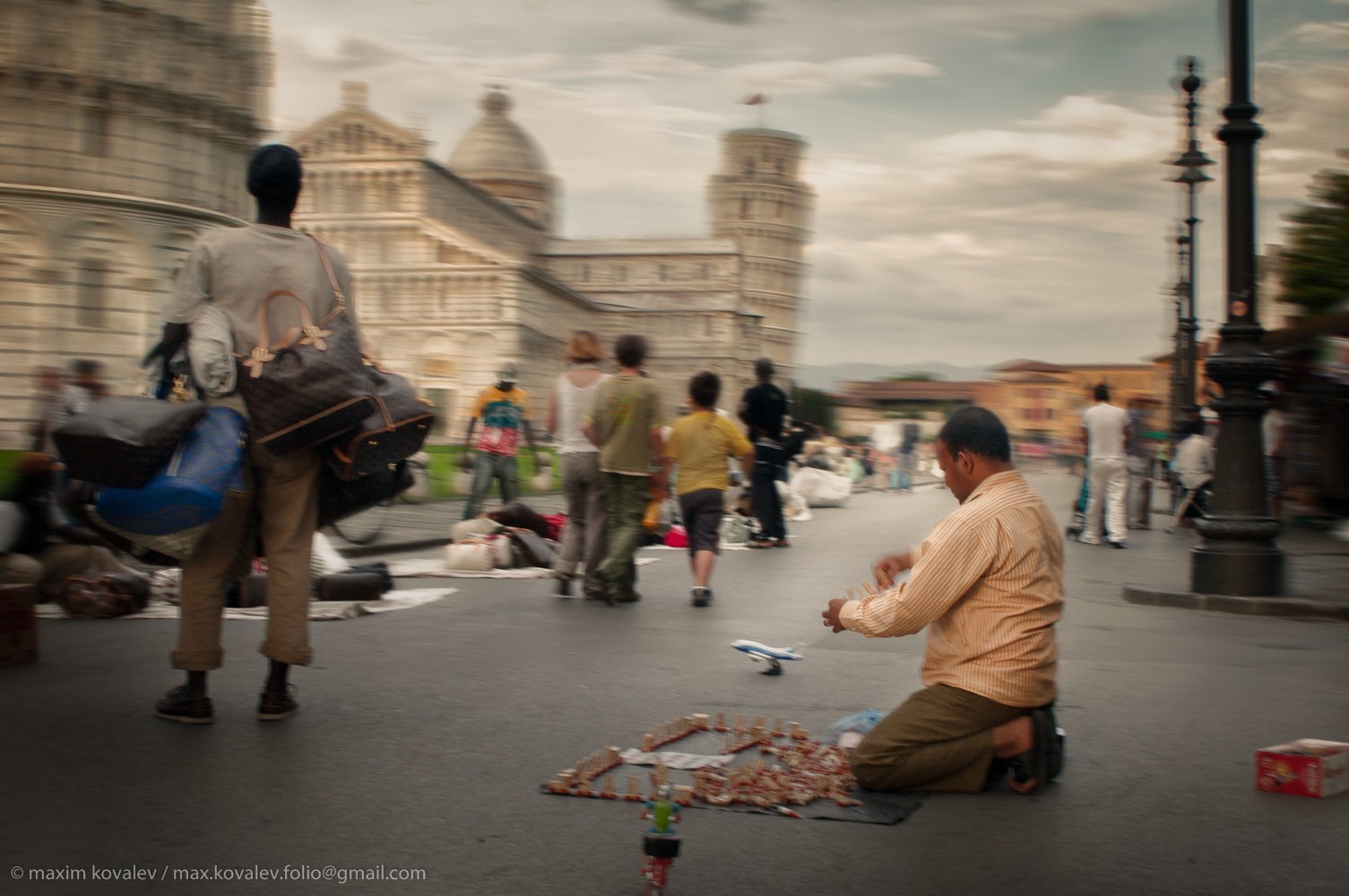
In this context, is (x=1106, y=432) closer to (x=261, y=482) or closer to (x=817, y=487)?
(x=817, y=487)

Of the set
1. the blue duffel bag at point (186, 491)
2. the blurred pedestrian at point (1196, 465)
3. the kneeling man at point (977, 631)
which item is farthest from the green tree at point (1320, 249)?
the blue duffel bag at point (186, 491)

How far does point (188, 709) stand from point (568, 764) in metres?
1.57

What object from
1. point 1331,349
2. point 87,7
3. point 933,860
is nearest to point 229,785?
point 933,860

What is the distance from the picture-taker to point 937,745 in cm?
488

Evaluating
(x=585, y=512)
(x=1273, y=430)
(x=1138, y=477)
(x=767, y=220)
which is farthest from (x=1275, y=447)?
(x=767, y=220)

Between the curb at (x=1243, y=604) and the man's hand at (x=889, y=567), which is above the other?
the man's hand at (x=889, y=567)

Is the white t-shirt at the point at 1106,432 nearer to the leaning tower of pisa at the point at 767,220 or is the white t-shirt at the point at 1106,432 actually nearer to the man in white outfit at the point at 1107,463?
the man in white outfit at the point at 1107,463

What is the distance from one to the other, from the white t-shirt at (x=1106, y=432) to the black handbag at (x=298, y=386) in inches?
536

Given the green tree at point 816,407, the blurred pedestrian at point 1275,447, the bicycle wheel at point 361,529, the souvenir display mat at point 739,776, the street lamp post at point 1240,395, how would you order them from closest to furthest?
1. the souvenir display mat at point 739,776
2. the street lamp post at point 1240,395
3. the bicycle wheel at point 361,529
4. the blurred pedestrian at point 1275,447
5. the green tree at point 816,407

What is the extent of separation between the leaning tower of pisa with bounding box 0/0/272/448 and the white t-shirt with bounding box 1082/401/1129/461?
107 ft

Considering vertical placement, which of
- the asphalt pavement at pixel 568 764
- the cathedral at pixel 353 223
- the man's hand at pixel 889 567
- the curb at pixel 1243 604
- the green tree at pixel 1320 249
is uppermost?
the cathedral at pixel 353 223

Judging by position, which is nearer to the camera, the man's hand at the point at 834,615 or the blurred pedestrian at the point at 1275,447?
the man's hand at the point at 834,615

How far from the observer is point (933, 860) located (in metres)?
4.16

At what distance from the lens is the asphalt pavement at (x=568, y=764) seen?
13.2 ft
